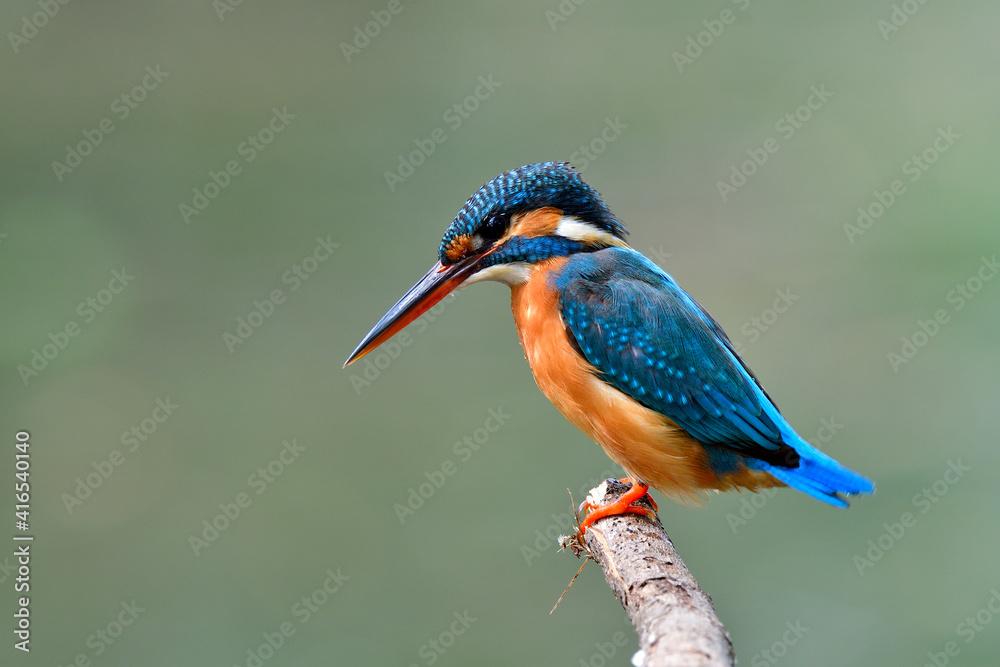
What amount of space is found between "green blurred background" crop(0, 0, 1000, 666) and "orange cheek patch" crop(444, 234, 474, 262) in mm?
2019

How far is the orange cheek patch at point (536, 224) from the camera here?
2.26 meters

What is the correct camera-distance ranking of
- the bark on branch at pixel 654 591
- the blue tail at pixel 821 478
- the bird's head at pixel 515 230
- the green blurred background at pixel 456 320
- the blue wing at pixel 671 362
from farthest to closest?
the green blurred background at pixel 456 320 → the bird's head at pixel 515 230 → the blue wing at pixel 671 362 → the blue tail at pixel 821 478 → the bark on branch at pixel 654 591

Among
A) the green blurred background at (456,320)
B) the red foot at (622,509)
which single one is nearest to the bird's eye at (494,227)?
the red foot at (622,509)

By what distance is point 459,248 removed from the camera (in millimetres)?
2252

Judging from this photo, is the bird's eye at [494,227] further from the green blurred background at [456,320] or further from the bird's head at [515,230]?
the green blurred background at [456,320]

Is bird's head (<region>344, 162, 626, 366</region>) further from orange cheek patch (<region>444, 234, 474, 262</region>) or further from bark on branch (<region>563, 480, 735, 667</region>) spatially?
bark on branch (<region>563, 480, 735, 667</region>)

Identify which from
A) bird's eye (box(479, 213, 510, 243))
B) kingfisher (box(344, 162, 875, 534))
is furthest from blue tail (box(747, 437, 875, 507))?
bird's eye (box(479, 213, 510, 243))

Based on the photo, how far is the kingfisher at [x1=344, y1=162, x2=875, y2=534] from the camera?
7.04 ft

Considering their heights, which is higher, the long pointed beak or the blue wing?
the long pointed beak

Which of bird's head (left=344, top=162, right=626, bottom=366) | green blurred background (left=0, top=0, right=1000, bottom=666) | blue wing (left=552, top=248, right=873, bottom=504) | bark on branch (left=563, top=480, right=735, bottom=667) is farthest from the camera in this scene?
green blurred background (left=0, top=0, right=1000, bottom=666)

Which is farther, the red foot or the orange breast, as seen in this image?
the red foot

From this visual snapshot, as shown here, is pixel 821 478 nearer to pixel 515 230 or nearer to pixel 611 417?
pixel 611 417

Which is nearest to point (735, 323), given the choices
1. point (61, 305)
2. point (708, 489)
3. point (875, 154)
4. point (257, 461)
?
point (875, 154)

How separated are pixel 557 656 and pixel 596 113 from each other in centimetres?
396
